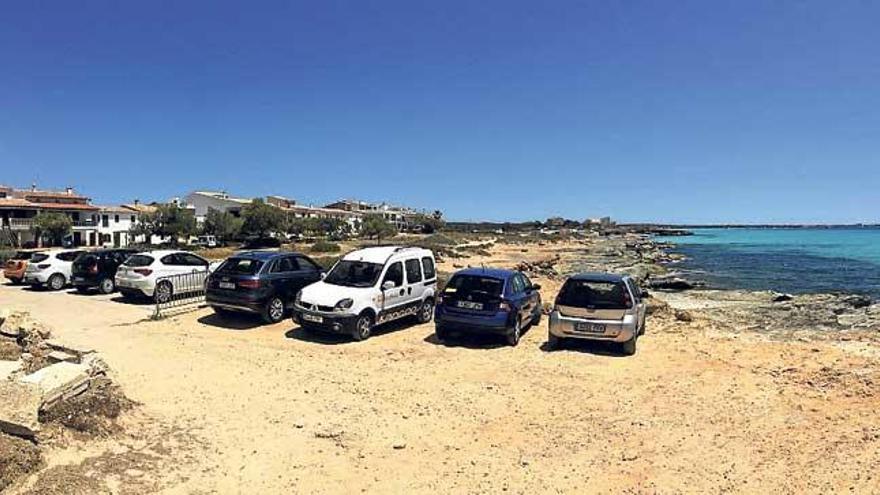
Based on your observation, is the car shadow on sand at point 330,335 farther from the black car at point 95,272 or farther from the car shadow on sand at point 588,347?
the black car at point 95,272

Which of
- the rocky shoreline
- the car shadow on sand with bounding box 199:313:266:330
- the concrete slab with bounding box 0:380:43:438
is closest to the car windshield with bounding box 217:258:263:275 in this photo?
the car shadow on sand with bounding box 199:313:266:330

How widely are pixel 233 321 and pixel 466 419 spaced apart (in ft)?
27.8

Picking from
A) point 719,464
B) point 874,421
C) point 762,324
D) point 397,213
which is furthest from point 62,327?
point 397,213

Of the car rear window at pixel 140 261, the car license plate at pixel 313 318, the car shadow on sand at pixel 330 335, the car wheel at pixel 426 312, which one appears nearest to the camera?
the car license plate at pixel 313 318

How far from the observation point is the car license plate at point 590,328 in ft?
37.2

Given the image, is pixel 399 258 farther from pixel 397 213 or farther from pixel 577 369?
pixel 397 213

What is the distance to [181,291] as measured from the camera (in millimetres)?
16703

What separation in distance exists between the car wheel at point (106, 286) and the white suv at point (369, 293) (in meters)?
9.43

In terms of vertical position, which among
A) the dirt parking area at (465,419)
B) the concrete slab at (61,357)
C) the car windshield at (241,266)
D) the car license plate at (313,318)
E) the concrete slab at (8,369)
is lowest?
the dirt parking area at (465,419)

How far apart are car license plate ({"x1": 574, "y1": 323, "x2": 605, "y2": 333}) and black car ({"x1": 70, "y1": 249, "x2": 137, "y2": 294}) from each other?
14.8m

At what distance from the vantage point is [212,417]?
23.6 ft

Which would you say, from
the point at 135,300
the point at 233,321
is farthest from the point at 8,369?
the point at 135,300

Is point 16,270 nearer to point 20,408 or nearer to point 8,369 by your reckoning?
point 8,369

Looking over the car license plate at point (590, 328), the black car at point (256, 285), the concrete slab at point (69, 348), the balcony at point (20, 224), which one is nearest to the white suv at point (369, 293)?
the black car at point (256, 285)
